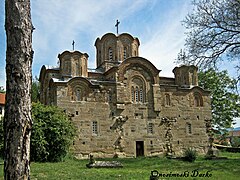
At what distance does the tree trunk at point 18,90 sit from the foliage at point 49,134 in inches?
562

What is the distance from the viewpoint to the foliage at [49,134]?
18.5 metres

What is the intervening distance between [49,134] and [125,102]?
7512mm

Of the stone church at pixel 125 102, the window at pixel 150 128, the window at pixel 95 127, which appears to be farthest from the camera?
the window at pixel 150 128

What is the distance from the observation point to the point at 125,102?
2500 centimetres

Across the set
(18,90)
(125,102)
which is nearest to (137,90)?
(125,102)

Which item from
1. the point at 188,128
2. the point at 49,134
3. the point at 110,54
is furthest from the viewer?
the point at 110,54

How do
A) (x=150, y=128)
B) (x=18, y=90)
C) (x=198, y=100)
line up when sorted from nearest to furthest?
(x=18, y=90) < (x=150, y=128) < (x=198, y=100)

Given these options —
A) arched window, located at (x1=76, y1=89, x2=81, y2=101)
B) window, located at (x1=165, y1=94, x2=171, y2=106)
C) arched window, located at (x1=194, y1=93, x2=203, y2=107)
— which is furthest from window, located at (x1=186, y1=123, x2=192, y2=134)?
arched window, located at (x1=76, y1=89, x2=81, y2=101)

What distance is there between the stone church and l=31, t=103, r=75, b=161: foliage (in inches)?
110

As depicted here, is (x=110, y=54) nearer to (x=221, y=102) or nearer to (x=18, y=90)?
(x=221, y=102)

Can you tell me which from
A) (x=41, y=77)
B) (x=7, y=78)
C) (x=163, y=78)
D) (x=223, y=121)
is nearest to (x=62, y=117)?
(x=41, y=77)

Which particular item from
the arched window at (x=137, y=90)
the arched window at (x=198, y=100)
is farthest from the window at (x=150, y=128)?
the arched window at (x=198, y=100)

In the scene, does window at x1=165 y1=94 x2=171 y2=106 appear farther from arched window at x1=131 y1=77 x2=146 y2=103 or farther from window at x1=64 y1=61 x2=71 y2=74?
window at x1=64 y1=61 x2=71 y2=74

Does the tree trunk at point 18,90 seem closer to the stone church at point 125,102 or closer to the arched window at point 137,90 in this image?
the stone church at point 125,102
